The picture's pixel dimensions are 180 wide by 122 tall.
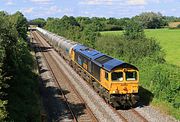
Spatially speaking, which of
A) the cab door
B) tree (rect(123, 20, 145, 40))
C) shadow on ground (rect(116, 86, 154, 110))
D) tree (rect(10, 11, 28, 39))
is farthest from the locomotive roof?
tree (rect(10, 11, 28, 39))

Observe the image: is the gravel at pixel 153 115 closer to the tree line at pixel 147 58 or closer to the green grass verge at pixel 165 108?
the green grass verge at pixel 165 108

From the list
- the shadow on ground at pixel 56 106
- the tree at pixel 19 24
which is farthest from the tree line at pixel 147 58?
the tree at pixel 19 24

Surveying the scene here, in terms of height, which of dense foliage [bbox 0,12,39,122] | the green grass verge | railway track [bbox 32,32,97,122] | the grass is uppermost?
dense foliage [bbox 0,12,39,122]

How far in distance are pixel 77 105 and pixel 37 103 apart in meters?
3.06

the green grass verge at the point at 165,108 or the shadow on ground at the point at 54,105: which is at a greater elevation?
the green grass verge at the point at 165,108

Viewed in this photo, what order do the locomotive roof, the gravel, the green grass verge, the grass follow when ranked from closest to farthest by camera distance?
1. the gravel
2. the green grass verge
3. the locomotive roof
4. the grass

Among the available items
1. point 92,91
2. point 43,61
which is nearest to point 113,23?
point 43,61

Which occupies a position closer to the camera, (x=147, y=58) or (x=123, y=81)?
(x=123, y=81)

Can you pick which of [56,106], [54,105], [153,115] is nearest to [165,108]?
[153,115]

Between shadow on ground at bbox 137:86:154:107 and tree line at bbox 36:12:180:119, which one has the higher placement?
tree line at bbox 36:12:180:119

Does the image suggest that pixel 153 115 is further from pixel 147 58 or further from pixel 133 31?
pixel 133 31

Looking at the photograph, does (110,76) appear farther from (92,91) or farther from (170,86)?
(92,91)

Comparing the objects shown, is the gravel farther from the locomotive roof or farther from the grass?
the grass

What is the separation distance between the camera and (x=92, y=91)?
2948 centimetres
